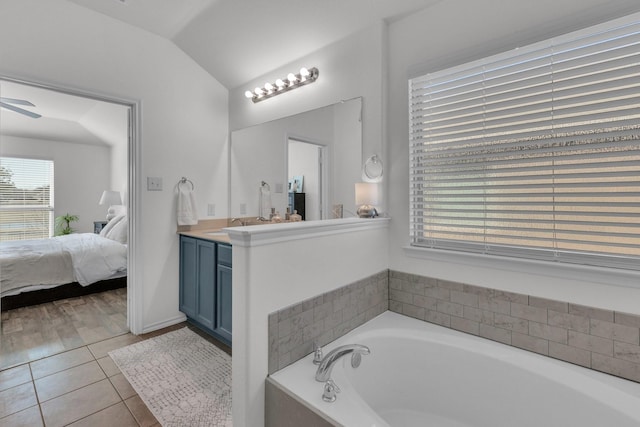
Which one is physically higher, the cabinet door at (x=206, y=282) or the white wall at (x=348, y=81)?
the white wall at (x=348, y=81)

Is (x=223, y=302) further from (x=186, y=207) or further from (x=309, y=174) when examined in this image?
(x=309, y=174)

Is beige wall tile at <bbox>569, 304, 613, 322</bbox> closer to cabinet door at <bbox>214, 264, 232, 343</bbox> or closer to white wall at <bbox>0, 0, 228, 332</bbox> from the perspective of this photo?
cabinet door at <bbox>214, 264, 232, 343</bbox>

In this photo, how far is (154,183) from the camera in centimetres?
265

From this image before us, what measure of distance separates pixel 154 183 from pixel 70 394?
5.26 ft

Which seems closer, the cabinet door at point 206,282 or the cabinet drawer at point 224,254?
the cabinet drawer at point 224,254

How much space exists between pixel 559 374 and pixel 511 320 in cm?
29

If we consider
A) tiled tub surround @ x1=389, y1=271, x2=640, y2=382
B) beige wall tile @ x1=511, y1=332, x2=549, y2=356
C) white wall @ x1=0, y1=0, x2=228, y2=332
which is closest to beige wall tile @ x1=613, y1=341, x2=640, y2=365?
tiled tub surround @ x1=389, y1=271, x2=640, y2=382

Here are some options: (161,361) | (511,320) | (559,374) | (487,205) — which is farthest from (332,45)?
(161,361)

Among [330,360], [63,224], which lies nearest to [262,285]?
[330,360]

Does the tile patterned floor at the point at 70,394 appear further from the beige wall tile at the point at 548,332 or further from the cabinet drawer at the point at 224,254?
the beige wall tile at the point at 548,332

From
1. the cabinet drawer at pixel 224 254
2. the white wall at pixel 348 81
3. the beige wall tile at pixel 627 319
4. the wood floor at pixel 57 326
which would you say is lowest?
the wood floor at pixel 57 326

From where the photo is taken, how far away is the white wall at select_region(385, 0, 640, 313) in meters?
1.34

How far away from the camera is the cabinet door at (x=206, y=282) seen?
243 centimetres

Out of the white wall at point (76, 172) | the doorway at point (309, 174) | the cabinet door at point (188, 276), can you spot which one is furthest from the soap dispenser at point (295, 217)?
the white wall at point (76, 172)
